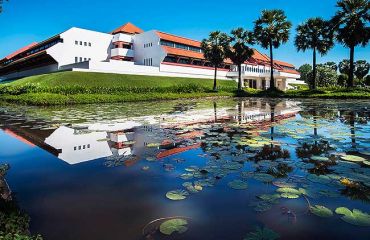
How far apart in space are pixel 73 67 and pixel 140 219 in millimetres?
43602

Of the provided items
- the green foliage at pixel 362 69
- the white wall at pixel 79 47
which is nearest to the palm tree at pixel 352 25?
the white wall at pixel 79 47

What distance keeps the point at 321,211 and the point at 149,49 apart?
5233cm

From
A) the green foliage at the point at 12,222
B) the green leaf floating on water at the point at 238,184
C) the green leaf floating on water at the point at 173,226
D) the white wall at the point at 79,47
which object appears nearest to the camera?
the green foliage at the point at 12,222

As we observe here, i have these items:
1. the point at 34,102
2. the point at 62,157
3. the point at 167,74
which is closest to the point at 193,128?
the point at 62,157

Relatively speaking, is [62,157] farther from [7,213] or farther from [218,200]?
[218,200]

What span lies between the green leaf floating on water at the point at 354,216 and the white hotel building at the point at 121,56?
41634mm

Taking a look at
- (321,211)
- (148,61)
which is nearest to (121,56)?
(148,61)

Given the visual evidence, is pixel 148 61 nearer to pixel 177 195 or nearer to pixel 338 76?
pixel 177 195

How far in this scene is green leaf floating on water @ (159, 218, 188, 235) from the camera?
3226mm

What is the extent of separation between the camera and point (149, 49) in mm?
53344

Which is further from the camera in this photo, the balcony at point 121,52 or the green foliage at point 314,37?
the balcony at point 121,52

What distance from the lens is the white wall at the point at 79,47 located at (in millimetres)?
45906

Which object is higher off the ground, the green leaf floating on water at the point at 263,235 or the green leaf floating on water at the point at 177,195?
the green leaf floating on water at the point at 177,195

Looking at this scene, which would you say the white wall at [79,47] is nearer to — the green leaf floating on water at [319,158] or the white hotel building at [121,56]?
the white hotel building at [121,56]
